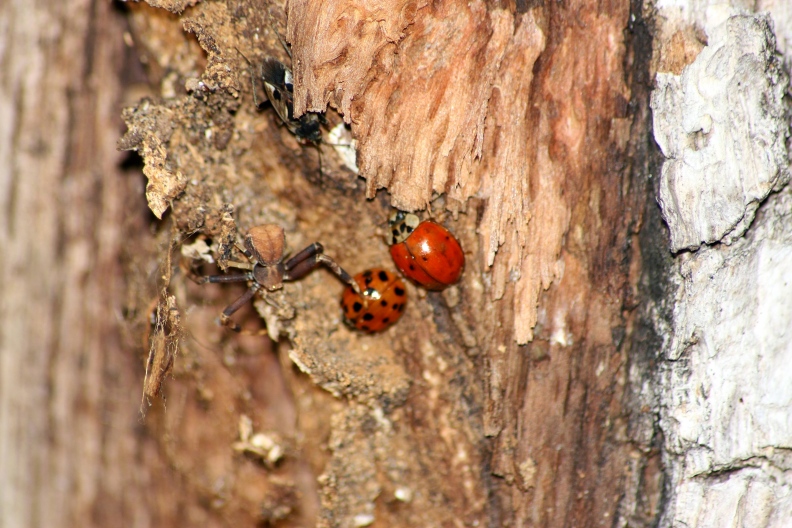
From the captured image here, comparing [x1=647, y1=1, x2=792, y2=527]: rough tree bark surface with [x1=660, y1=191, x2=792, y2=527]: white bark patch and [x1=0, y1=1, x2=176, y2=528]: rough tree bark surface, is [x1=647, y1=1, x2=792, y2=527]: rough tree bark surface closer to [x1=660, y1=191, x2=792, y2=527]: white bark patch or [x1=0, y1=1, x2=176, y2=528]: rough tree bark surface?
[x1=660, y1=191, x2=792, y2=527]: white bark patch

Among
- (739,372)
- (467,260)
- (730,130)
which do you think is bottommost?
(739,372)

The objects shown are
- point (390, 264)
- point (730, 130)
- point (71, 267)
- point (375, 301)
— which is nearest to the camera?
point (730, 130)

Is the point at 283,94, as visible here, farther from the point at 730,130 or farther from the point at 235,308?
the point at 730,130

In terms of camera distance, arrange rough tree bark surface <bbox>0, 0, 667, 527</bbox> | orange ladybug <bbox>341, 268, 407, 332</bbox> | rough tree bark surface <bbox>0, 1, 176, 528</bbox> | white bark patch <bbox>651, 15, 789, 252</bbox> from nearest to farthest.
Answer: white bark patch <bbox>651, 15, 789, 252</bbox> → rough tree bark surface <bbox>0, 0, 667, 527</bbox> → orange ladybug <bbox>341, 268, 407, 332</bbox> → rough tree bark surface <bbox>0, 1, 176, 528</bbox>

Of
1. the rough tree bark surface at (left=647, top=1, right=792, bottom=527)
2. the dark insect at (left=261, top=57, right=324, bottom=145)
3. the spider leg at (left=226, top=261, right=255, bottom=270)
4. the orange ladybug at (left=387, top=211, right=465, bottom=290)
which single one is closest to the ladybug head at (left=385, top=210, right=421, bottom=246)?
the orange ladybug at (left=387, top=211, right=465, bottom=290)

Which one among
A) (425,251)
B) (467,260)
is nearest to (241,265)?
(425,251)

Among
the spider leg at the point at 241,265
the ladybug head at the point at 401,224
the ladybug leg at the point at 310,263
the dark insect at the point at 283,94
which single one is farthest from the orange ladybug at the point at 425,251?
the spider leg at the point at 241,265

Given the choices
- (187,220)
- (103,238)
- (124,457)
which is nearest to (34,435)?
(124,457)

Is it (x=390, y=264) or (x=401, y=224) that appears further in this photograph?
(x=390, y=264)
